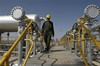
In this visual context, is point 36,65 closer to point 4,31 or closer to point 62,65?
point 62,65

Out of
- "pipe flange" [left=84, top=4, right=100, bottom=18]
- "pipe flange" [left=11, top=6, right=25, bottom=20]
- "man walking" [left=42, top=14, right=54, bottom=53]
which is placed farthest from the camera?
"man walking" [left=42, top=14, right=54, bottom=53]

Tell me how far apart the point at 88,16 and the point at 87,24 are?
29cm

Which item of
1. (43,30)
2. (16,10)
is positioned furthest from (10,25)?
(16,10)

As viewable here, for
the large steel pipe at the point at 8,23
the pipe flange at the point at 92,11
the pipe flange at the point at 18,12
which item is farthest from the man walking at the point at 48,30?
the large steel pipe at the point at 8,23

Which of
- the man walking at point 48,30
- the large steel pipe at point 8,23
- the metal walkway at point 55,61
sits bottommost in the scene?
the metal walkway at point 55,61

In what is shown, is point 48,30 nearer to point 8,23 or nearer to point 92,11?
point 92,11

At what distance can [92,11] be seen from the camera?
5230mm

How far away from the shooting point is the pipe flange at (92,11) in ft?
17.1

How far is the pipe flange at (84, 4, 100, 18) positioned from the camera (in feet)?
17.1

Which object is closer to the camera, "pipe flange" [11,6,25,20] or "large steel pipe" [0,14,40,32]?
"pipe flange" [11,6,25,20]

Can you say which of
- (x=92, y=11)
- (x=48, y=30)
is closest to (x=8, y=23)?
(x=48, y=30)

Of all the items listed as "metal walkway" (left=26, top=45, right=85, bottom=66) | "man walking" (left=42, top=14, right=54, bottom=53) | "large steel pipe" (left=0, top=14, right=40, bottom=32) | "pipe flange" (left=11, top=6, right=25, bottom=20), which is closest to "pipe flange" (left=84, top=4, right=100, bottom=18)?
"metal walkway" (left=26, top=45, right=85, bottom=66)

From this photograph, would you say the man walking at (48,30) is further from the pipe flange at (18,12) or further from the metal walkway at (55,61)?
the pipe flange at (18,12)

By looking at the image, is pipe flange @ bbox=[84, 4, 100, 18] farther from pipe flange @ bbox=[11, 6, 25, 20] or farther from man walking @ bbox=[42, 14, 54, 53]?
man walking @ bbox=[42, 14, 54, 53]
